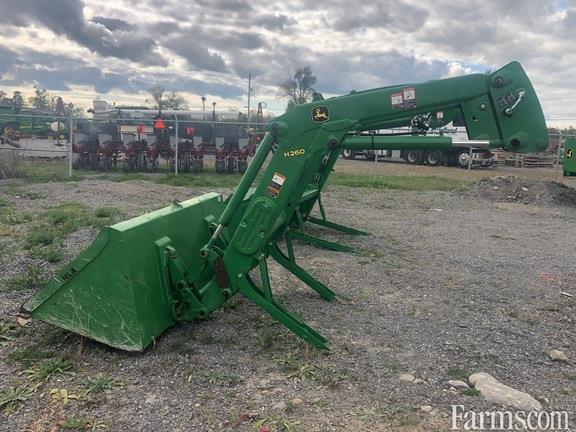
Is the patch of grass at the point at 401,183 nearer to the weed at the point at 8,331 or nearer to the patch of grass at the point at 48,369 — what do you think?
the weed at the point at 8,331

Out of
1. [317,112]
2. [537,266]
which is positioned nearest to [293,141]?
[317,112]

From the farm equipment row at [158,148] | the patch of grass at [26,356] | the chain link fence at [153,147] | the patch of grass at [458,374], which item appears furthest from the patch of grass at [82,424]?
the farm equipment row at [158,148]

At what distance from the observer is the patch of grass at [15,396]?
9.95 ft

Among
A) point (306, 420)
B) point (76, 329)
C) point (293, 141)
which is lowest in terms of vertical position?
point (306, 420)

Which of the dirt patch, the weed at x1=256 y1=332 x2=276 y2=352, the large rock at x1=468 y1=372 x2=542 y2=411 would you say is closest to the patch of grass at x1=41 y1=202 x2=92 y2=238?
the weed at x1=256 y1=332 x2=276 y2=352

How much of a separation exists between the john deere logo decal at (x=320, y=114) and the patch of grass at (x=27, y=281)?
10.8 feet

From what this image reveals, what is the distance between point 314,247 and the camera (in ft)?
24.0

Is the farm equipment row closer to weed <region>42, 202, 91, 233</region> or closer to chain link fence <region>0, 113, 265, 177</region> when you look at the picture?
chain link fence <region>0, 113, 265, 177</region>

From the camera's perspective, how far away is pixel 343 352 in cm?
391

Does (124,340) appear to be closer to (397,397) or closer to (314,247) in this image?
(397,397)

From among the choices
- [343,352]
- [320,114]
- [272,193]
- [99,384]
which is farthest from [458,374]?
[99,384]

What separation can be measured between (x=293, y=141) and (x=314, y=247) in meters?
3.62

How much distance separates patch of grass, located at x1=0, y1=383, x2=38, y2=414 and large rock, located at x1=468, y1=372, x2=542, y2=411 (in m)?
2.98
